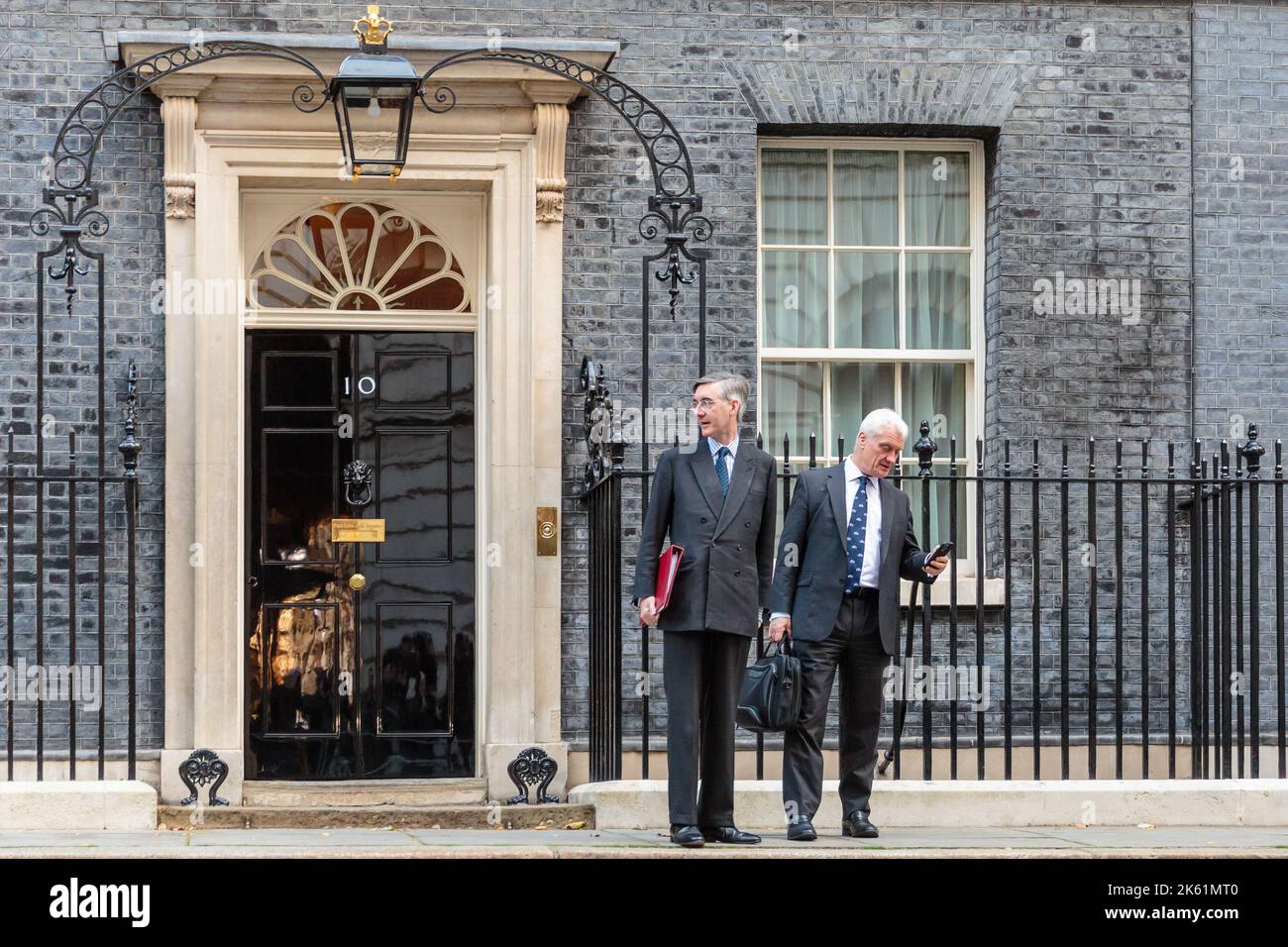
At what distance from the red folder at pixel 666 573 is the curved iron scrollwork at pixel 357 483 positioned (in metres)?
3.06

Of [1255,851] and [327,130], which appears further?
[327,130]

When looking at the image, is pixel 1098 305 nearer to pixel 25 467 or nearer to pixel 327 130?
pixel 327 130

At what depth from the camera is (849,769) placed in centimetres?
845

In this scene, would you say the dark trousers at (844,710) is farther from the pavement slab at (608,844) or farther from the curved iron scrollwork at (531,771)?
the curved iron scrollwork at (531,771)

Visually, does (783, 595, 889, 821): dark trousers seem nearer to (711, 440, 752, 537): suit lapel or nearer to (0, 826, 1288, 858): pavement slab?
(0, 826, 1288, 858): pavement slab

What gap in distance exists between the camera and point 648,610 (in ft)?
26.1

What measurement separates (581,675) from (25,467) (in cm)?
323

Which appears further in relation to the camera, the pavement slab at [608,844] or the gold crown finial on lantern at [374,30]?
the gold crown finial on lantern at [374,30]

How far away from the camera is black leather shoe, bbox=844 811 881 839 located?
835cm

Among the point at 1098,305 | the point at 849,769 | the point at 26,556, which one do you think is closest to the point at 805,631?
the point at 849,769

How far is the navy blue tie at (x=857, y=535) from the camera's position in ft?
27.2

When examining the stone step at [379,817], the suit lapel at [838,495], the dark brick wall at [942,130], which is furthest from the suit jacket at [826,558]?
the dark brick wall at [942,130]

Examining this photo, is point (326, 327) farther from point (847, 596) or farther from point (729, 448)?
point (847, 596)

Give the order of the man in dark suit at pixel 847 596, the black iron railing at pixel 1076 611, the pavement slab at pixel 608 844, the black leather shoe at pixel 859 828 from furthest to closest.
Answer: the black iron railing at pixel 1076 611
the black leather shoe at pixel 859 828
the man in dark suit at pixel 847 596
the pavement slab at pixel 608 844
